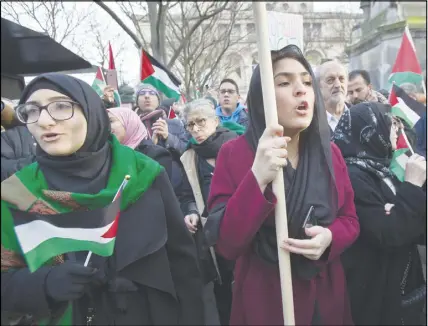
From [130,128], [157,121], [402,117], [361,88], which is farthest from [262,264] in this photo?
[361,88]

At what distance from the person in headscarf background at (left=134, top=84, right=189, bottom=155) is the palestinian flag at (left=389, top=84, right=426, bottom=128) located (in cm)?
229

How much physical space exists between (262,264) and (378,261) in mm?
844

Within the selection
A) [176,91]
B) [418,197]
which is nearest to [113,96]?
[176,91]

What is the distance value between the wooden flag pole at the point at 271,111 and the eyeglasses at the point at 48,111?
0.73 metres

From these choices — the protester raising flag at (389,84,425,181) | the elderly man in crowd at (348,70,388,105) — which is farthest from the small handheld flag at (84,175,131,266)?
the elderly man in crowd at (348,70,388,105)

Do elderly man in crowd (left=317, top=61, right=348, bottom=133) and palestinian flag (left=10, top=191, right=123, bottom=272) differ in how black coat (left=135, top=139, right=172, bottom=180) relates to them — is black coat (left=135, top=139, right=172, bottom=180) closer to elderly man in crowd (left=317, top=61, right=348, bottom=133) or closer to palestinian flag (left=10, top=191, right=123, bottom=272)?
elderly man in crowd (left=317, top=61, right=348, bottom=133)

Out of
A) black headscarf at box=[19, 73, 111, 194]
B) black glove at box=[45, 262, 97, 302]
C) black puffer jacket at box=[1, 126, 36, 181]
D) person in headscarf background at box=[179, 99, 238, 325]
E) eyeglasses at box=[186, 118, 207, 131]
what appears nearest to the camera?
black puffer jacket at box=[1, 126, 36, 181]

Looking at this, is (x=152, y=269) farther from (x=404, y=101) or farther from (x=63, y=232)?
(x=404, y=101)

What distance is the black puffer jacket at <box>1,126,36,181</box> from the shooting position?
1129 millimetres

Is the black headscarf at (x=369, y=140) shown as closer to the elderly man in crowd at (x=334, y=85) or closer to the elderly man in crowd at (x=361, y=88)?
the elderly man in crowd at (x=334, y=85)

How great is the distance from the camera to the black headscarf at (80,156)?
1562 mm

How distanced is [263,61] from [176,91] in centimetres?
365

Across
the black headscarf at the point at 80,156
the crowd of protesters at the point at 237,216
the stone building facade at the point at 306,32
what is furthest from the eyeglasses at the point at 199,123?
the black headscarf at the point at 80,156

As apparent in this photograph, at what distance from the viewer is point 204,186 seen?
3.18 metres
